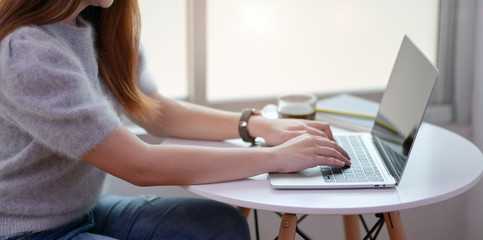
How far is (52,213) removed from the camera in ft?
3.79

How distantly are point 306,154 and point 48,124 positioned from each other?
482 millimetres

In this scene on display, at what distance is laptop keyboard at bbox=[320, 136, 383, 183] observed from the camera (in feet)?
3.71

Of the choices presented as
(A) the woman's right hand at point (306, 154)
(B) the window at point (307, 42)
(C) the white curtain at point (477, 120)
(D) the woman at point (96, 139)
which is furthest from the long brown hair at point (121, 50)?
(C) the white curtain at point (477, 120)

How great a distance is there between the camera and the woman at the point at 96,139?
102 centimetres

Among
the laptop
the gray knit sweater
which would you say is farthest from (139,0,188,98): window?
the laptop

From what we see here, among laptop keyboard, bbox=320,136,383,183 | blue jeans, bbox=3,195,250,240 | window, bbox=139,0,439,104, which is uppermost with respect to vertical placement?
window, bbox=139,0,439,104

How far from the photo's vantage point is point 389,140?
1.28 meters

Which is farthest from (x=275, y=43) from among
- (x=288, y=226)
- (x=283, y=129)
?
(x=288, y=226)

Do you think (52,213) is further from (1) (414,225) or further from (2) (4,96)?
(1) (414,225)

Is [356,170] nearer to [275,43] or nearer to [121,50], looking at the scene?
[121,50]

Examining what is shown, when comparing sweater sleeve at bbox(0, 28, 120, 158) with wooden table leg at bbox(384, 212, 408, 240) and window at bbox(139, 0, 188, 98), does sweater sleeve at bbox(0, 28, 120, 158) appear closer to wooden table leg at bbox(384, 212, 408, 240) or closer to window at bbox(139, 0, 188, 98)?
wooden table leg at bbox(384, 212, 408, 240)

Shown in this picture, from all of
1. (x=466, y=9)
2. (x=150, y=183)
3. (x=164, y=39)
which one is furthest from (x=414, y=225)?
(x=150, y=183)

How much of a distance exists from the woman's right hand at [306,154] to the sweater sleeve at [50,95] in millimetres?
325

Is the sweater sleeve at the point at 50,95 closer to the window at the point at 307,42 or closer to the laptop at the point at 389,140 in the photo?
the laptop at the point at 389,140
